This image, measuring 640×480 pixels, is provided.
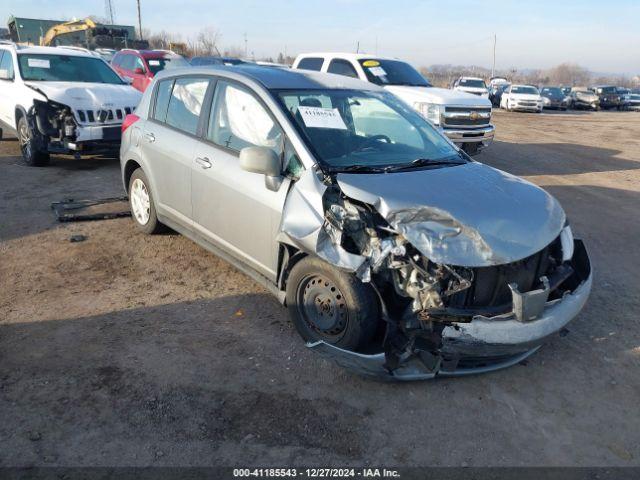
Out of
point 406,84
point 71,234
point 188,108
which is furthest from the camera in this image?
point 406,84

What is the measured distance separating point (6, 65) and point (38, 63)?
2.68 ft

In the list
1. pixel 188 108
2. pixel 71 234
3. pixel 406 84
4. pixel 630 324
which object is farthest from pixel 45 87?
pixel 630 324

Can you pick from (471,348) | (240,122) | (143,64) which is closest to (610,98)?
(143,64)

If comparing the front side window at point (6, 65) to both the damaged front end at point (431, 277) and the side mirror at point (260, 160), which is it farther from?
the damaged front end at point (431, 277)

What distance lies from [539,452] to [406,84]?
29.9 ft

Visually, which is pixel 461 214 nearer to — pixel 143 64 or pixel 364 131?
pixel 364 131

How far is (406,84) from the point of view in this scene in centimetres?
1080

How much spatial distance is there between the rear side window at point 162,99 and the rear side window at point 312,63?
5967 mm

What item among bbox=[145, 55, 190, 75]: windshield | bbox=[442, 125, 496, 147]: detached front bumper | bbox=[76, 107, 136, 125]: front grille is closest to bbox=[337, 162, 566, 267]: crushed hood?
bbox=[442, 125, 496, 147]: detached front bumper

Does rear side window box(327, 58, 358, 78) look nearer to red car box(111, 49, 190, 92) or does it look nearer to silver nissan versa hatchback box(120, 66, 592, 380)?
red car box(111, 49, 190, 92)

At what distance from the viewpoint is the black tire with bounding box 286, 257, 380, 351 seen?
10.8 ft

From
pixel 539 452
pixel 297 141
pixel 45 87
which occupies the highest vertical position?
pixel 45 87

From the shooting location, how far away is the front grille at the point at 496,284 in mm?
3168

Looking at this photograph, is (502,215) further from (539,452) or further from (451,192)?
(539,452)
